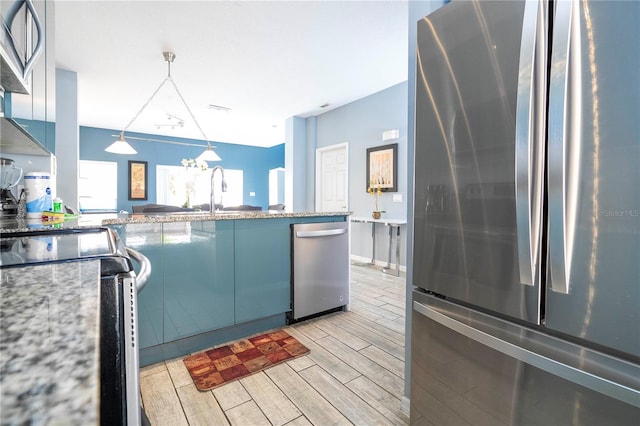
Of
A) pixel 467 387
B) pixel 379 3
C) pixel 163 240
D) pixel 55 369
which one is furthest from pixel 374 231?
pixel 55 369

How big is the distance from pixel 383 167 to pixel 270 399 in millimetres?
3749

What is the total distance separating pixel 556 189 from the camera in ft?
2.41

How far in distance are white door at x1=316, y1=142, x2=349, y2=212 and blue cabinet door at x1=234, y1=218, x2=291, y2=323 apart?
9.67ft

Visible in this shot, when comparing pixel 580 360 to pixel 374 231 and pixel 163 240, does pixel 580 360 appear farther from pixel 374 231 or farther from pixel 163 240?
pixel 374 231

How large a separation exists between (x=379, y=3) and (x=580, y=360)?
9.39ft

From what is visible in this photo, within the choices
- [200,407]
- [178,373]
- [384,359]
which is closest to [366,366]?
[384,359]

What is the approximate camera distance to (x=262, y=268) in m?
2.23

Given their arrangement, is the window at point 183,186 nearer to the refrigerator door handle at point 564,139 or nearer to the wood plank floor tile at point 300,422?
the wood plank floor tile at point 300,422

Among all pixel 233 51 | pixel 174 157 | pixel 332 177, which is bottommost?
pixel 332 177

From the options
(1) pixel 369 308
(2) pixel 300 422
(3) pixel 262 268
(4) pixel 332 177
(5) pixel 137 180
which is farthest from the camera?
(5) pixel 137 180

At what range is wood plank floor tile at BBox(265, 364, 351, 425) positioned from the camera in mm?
1402

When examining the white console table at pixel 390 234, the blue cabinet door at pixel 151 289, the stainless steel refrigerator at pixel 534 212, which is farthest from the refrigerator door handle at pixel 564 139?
the white console table at pixel 390 234

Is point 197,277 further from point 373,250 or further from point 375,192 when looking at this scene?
point 375,192

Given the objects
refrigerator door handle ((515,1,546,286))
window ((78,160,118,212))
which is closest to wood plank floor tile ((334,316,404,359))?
refrigerator door handle ((515,1,546,286))
